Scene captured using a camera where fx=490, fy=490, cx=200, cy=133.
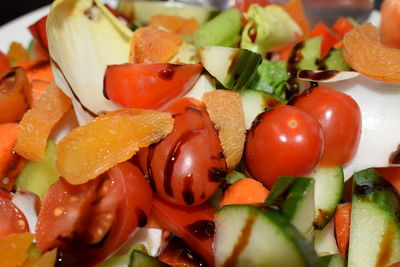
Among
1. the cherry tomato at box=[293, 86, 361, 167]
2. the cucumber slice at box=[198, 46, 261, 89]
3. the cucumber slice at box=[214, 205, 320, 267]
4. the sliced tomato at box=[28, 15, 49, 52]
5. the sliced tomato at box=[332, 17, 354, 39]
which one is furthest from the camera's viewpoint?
the sliced tomato at box=[332, 17, 354, 39]

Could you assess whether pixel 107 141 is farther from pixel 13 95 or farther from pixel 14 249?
pixel 13 95

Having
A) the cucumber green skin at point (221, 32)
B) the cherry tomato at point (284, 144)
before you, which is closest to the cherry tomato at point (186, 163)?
the cherry tomato at point (284, 144)

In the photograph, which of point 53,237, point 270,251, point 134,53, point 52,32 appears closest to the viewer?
point 270,251

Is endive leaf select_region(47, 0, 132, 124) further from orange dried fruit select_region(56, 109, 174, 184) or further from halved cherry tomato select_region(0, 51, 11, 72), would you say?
halved cherry tomato select_region(0, 51, 11, 72)

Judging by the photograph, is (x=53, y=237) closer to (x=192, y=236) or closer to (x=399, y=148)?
(x=192, y=236)

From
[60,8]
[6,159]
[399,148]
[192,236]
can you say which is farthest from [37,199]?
[399,148]

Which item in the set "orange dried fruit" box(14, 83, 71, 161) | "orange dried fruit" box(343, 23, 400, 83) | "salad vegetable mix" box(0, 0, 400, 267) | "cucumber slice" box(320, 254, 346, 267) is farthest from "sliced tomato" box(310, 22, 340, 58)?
"orange dried fruit" box(14, 83, 71, 161)
